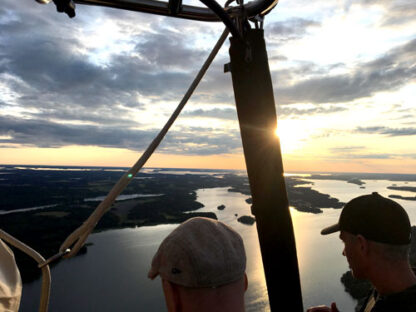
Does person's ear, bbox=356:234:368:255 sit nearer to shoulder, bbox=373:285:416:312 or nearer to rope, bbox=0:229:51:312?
shoulder, bbox=373:285:416:312

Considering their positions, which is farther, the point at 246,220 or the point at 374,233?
the point at 246,220

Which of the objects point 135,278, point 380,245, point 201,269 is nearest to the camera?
point 201,269

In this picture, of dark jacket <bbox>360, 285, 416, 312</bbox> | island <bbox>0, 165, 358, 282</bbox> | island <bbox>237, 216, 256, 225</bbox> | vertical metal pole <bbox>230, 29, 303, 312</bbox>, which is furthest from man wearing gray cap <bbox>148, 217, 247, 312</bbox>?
island <bbox>237, 216, 256, 225</bbox>

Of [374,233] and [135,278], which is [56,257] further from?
[135,278]

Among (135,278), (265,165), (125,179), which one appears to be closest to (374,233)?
(265,165)

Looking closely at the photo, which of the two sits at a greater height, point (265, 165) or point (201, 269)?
point (265, 165)

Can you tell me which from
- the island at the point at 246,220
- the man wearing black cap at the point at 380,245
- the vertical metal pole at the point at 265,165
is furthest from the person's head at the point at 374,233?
the island at the point at 246,220

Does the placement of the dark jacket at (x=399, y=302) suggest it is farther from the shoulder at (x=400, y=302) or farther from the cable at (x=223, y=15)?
the cable at (x=223, y=15)
